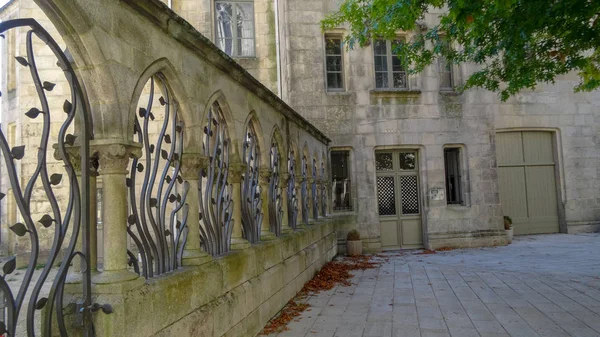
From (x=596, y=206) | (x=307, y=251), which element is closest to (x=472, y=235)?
(x=596, y=206)

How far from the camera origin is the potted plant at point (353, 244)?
1014 centimetres

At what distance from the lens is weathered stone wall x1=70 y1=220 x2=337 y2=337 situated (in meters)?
2.22

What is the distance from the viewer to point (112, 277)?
87.2 inches

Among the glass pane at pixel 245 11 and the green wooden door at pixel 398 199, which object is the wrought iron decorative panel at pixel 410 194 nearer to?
the green wooden door at pixel 398 199

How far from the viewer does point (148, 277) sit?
263cm

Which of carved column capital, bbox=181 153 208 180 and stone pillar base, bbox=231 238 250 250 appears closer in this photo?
carved column capital, bbox=181 153 208 180

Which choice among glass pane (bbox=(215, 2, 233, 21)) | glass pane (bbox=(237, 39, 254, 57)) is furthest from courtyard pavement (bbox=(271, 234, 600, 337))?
glass pane (bbox=(215, 2, 233, 21))

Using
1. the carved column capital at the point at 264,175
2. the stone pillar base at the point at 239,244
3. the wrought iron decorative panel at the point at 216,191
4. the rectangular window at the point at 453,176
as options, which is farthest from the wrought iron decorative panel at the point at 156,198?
the rectangular window at the point at 453,176

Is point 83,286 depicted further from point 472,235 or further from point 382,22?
point 472,235

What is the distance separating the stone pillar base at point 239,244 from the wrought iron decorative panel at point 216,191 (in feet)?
0.36

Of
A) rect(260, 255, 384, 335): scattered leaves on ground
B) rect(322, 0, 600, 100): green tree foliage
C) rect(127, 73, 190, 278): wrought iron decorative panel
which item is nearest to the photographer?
rect(127, 73, 190, 278): wrought iron decorative panel

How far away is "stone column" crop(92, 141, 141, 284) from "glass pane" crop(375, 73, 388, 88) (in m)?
9.47

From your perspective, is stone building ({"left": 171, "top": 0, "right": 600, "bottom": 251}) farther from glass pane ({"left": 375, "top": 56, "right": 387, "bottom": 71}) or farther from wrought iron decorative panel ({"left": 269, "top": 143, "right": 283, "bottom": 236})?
wrought iron decorative panel ({"left": 269, "top": 143, "right": 283, "bottom": 236})

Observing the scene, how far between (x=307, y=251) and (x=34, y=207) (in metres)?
7.22
